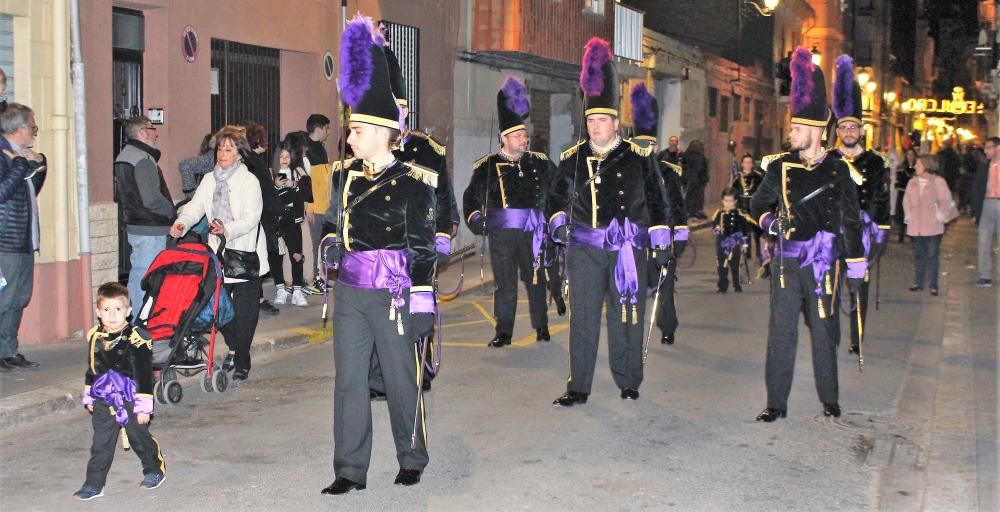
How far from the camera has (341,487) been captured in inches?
274

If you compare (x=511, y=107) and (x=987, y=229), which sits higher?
(x=511, y=107)

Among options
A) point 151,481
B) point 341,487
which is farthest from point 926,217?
point 151,481

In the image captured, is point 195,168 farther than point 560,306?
No

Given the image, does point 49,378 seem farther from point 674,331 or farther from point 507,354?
point 674,331

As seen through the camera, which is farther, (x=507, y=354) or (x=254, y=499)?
(x=507, y=354)

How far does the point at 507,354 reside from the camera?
11.9 metres

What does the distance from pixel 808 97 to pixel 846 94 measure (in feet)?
8.81

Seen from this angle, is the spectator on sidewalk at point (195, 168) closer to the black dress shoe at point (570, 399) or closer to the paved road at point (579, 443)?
the paved road at point (579, 443)

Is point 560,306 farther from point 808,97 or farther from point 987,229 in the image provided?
point 987,229

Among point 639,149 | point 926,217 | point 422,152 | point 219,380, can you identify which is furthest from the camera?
point 926,217

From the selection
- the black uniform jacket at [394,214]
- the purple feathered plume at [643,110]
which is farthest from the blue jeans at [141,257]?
the black uniform jacket at [394,214]

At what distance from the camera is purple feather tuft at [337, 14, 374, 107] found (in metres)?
6.91

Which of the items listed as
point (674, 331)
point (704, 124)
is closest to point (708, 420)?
point (674, 331)

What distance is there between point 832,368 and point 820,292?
21.2 inches
